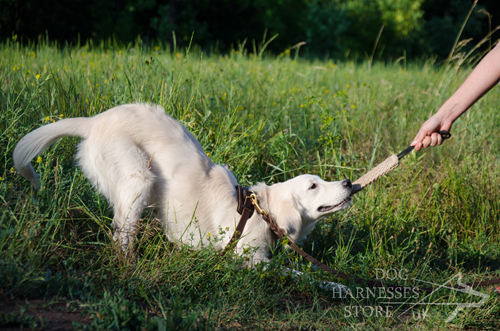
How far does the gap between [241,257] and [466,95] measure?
188 centimetres

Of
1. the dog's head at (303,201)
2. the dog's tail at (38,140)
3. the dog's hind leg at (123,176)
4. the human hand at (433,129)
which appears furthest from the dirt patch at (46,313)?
the human hand at (433,129)

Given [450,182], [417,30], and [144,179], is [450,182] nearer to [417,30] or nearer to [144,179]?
[144,179]

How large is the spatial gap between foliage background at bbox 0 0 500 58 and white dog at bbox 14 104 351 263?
15061 mm

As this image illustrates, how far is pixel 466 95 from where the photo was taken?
256cm

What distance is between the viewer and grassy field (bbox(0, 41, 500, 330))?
84.3 inches

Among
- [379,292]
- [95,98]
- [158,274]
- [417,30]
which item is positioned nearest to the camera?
[158,274]

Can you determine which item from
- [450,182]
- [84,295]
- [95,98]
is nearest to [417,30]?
[450,182]

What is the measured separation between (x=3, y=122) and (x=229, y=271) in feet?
8.16

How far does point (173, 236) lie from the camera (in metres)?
2.79

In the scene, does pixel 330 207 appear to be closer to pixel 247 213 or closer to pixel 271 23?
pixel 247 213

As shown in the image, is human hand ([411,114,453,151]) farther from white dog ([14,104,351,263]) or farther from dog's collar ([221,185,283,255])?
dog's collar ([221,185,283,255])

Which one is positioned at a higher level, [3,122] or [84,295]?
[3,122]

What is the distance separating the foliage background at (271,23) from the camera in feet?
58.1

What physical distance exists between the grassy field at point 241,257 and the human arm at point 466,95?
980 millimetres
